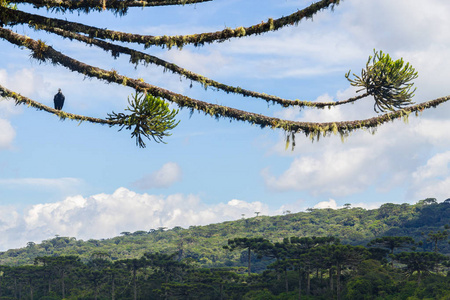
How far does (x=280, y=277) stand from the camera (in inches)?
2869

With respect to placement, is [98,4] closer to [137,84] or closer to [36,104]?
[137,84]

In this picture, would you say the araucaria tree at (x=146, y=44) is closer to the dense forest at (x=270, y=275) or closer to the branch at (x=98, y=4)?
the branch at (x=98, y=4)

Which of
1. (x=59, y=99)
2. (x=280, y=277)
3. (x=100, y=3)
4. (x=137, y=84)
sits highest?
(x=59, y=99)

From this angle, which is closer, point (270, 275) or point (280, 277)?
point (280, 277)

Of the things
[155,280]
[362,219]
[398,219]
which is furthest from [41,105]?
[362,219]

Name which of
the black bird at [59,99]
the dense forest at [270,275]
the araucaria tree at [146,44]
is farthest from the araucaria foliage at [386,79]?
the dense forest at [270,275]

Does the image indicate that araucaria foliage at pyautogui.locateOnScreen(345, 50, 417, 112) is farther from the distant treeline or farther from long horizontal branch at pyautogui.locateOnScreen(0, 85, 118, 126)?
the distant treeline

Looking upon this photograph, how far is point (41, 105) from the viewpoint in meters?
14.6

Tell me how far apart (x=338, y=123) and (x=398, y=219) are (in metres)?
173

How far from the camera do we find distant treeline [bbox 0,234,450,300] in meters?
57.8

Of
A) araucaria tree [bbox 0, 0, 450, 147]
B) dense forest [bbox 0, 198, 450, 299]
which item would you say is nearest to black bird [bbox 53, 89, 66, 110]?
araucaria tree [bbox 0, 0, 450, 147]

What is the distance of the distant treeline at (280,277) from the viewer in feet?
189

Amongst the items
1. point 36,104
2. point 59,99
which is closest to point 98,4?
point 36,104

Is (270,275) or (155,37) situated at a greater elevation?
(155,37)
